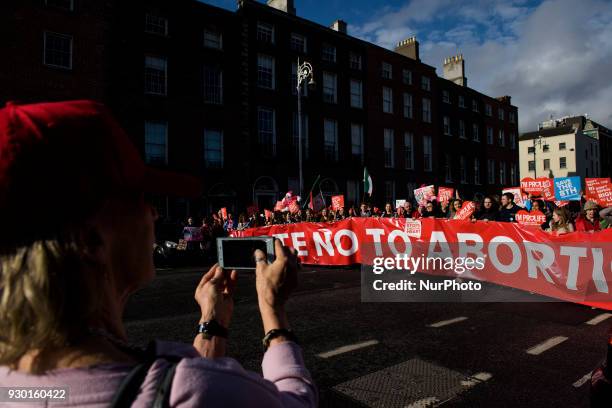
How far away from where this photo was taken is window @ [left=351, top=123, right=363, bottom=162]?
29969 millimetres

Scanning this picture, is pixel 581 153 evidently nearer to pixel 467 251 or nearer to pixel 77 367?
pixel 467 251

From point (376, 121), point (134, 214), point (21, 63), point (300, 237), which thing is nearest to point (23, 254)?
point (134, 214)

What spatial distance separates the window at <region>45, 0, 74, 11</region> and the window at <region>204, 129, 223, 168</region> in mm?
8496

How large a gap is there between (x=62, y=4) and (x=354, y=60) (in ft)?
62.6

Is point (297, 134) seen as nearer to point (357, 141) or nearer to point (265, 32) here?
point (357, 141)

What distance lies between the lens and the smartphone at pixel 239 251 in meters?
1.58

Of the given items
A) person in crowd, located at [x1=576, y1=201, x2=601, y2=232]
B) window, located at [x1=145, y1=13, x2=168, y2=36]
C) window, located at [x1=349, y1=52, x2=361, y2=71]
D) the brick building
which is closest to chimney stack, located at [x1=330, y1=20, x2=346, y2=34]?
the brick building

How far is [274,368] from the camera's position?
1.19 metres

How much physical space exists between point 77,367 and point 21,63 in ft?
71.3

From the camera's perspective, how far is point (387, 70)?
32594 mm

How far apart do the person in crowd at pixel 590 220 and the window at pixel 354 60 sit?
24.4 meters

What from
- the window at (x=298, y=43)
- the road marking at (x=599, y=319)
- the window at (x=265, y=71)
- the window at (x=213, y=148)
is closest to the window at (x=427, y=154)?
the window at (x=298, y=43)

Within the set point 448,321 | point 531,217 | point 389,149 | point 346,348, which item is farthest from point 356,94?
point 346,348

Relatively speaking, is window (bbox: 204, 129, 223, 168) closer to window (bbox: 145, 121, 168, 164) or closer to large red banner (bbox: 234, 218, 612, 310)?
window (bbox: 145, 121, 168, 164)
